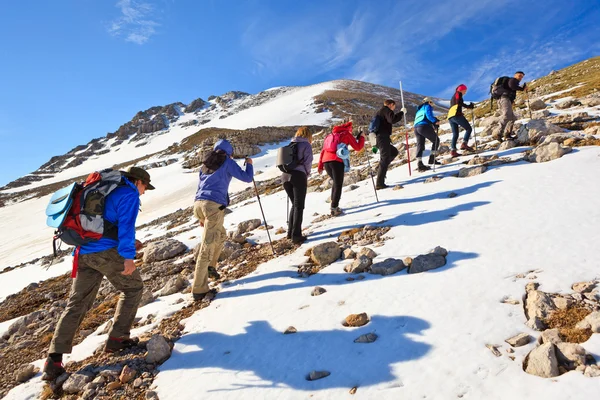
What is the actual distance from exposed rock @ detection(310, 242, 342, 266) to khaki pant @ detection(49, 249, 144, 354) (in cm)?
318

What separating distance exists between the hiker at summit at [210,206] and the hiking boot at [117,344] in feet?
4.48

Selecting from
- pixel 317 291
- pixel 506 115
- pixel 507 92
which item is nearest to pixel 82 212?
pixel 317 291

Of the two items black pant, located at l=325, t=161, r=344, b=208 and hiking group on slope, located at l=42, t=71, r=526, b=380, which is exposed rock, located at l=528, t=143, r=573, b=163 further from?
black pant, located at l=325, t=161, r=344, b=208

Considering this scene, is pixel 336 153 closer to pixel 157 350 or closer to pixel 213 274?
pixel 213 274

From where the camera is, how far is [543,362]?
273 centimetres

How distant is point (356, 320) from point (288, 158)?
4133 mm

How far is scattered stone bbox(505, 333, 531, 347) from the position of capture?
10.2 ft

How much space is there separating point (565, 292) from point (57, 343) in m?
6.64

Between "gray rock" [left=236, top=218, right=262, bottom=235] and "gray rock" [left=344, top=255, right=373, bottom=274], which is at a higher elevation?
"gray rock" [left=236, top=218, right=262, bottom=235]

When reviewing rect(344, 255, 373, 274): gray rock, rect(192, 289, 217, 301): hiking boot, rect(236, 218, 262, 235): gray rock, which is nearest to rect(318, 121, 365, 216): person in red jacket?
rect(236, 218, 262, 235): gray rock

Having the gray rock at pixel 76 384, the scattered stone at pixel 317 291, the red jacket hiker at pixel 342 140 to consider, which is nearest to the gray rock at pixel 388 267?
the scattered stone at pixel 317 291

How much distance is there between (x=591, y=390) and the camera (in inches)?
95.9

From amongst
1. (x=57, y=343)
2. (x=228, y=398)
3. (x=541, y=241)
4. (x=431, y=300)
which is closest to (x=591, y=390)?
(x=431, y=300)

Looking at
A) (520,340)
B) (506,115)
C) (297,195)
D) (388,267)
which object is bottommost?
(520,340)
